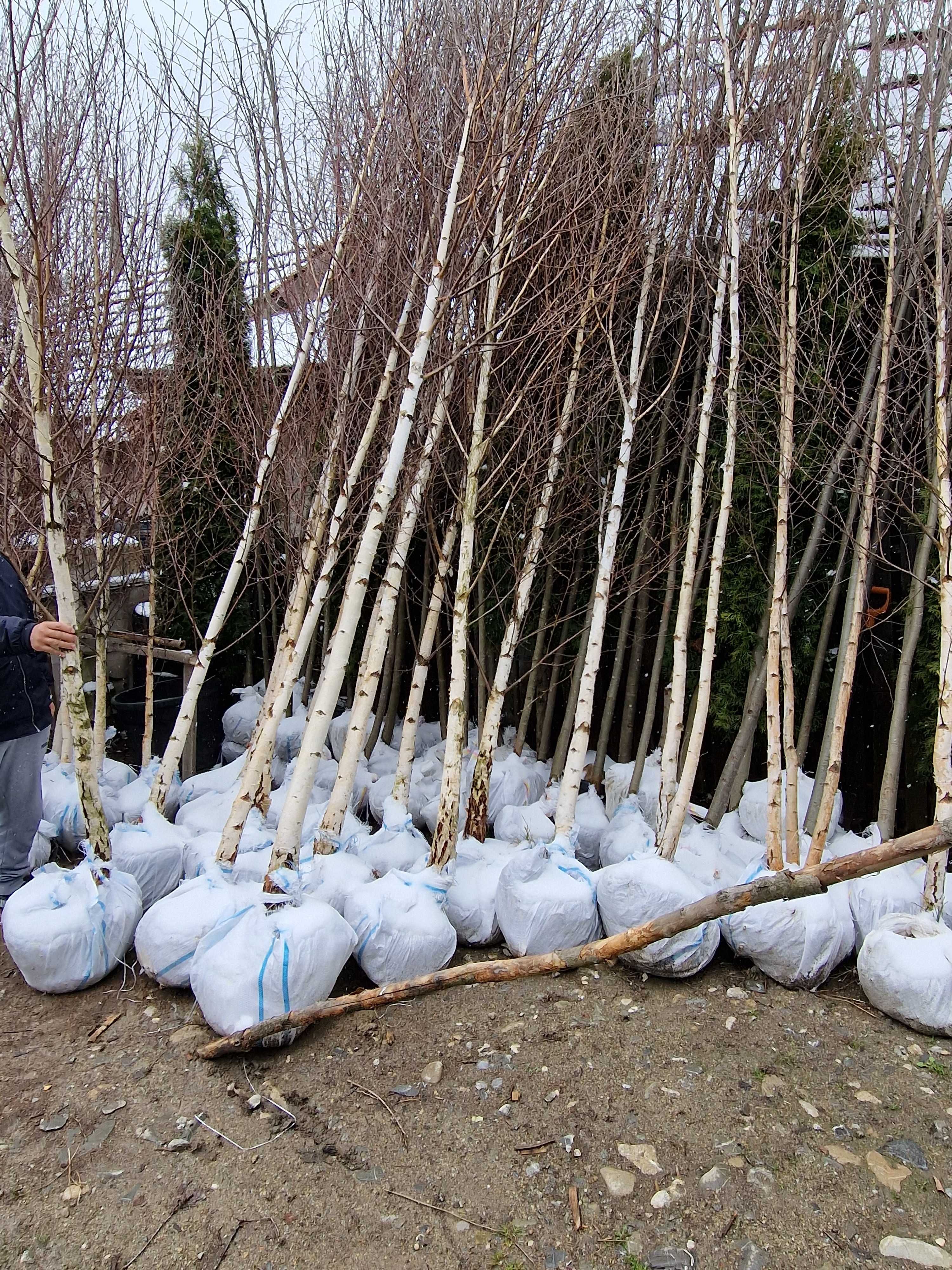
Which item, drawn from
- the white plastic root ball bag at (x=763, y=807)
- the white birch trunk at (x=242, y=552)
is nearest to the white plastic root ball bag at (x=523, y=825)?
the white plastic root ball bag at (x=763, y=807)

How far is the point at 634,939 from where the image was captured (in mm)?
2492

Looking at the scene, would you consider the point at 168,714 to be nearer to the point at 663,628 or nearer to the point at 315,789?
the point at 315,789

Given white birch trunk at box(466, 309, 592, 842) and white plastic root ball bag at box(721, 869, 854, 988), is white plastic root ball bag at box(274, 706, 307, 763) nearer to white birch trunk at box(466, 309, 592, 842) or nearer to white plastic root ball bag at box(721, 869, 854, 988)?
white birch trunk at box(466, 309, 592, 842)

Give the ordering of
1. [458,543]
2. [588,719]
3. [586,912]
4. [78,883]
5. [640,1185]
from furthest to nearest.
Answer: [458,543]
[588,719]
[586,912]
[78,883]
[640,1185]

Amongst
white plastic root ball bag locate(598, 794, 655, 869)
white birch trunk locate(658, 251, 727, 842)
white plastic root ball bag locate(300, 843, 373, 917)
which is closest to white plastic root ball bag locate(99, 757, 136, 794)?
white plastic root ball bag locate(300, 843, 373, 917)

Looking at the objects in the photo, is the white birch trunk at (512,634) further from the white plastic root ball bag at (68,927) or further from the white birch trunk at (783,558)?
the white plastic root ball bag at (68,927)

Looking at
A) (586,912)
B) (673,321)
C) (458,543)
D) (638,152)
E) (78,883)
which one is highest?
(638,152)

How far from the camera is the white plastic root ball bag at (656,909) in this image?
3250 mm

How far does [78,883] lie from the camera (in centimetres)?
320

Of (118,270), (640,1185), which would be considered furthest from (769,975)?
(118,270)

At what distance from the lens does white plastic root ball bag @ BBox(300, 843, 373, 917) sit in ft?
11.2

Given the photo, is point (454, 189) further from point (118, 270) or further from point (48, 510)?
point (48, 510)

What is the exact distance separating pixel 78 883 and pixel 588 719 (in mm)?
2562

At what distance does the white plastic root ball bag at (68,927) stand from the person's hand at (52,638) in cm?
92
